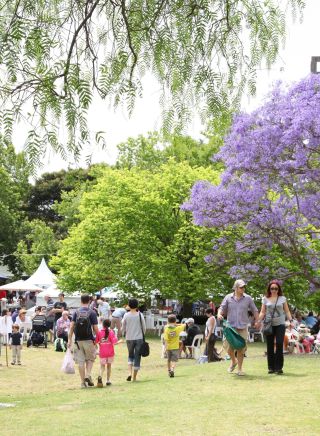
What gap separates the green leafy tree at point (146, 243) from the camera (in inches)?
1276

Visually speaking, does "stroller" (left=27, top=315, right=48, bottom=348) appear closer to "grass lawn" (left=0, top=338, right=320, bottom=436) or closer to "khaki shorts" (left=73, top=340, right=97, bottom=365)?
"grass lawn" (left=0, top=338, right=320, bottom=436)

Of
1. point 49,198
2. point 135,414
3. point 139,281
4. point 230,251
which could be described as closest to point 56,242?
point 49,198

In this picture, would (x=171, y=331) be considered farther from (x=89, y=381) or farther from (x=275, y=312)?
(x=275, y=312)

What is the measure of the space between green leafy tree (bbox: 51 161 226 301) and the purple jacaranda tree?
4631 mm

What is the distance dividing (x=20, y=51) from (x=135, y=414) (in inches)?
235

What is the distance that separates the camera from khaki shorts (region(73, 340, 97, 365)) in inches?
558

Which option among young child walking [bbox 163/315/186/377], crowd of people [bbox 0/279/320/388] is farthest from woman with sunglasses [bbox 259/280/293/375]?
young child walking [bbox 163/315/186/377]

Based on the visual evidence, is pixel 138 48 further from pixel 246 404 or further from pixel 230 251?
pixel 230 251

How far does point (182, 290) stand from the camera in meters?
32.5

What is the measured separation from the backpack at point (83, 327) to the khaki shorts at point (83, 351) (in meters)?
0.09

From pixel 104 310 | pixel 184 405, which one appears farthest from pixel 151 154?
pixel 184 405

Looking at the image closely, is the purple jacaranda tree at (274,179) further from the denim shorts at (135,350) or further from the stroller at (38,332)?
the denim shorts at (135,350)

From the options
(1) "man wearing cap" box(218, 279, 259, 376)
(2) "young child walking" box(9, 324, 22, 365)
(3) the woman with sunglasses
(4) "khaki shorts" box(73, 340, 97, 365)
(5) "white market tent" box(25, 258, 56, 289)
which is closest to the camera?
(3) the woman with sunglasses

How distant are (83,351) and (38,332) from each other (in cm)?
1314
